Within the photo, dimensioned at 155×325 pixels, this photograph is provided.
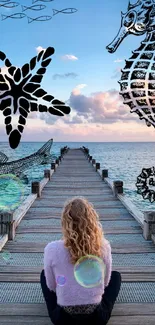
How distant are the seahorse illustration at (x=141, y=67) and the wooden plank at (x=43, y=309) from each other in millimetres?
2223

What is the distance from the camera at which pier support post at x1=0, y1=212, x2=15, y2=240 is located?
259 inches

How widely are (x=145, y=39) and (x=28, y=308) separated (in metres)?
3.04

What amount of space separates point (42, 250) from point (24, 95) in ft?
13.1

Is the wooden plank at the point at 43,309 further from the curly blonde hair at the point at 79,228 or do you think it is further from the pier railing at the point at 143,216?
the pier railing at the point at 143,216

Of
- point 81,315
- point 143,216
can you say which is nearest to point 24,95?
point 81,315

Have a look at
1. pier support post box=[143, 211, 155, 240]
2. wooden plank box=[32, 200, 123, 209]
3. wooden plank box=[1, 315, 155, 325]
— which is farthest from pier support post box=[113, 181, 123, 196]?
wooden plank box=[1, 315, 155, 325]

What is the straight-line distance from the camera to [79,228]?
3045 millimetres

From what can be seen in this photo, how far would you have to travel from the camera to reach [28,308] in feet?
13.5

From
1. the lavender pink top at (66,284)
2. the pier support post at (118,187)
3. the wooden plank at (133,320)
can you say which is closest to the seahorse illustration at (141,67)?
the lavender pink top at (66,284)

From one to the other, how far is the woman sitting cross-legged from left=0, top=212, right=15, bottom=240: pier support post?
3.34 metres

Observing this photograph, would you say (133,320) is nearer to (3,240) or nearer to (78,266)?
(78,266)

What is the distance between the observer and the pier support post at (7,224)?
657 centimetres

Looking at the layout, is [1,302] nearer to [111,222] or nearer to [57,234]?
[57,234]

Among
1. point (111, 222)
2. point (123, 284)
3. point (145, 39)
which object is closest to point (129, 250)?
point (123, 284)
